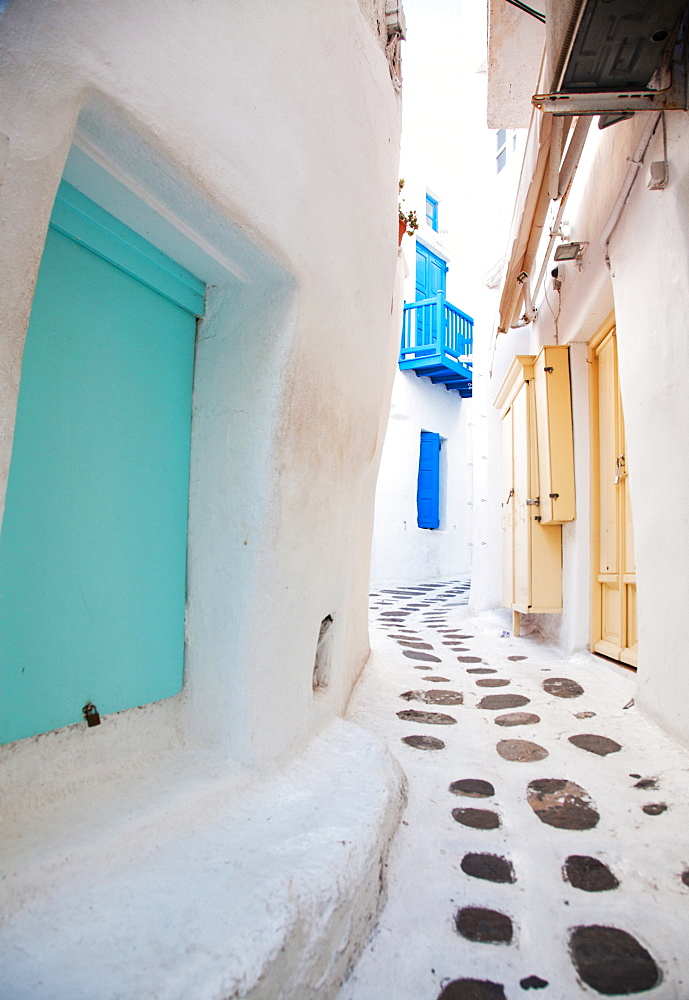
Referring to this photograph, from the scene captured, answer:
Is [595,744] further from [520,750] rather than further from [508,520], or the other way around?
[508,520]

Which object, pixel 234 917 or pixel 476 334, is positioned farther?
pixel 476 334

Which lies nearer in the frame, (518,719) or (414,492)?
(518,719)

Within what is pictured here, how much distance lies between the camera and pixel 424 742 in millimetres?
2605

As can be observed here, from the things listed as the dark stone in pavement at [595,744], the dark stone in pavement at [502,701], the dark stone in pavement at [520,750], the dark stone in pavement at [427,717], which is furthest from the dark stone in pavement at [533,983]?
the dark stone in pavement at [502,701]

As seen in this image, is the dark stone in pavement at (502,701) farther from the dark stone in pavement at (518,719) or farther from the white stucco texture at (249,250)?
the white stucco texture at (249,250)

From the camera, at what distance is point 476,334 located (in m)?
7.83

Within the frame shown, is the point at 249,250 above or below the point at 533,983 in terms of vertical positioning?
above

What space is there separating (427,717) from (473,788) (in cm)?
80

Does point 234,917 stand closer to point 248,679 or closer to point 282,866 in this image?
point 282,866

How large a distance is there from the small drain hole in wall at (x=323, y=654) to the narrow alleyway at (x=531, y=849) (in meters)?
0.47

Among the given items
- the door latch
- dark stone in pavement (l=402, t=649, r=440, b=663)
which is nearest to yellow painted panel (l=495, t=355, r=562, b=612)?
dark stone in pavement (l=402, t=649, r=440, b=663)

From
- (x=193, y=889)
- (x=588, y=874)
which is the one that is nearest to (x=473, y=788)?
(x=588, y=874)

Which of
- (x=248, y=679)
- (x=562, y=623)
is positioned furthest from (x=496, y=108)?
(x=248, y=679)

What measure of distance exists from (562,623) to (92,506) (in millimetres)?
3936
